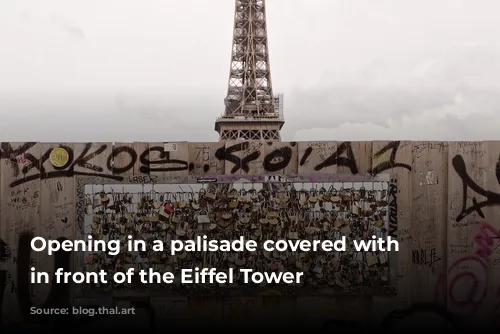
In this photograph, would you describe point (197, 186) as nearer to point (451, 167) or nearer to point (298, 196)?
point (298, 196)

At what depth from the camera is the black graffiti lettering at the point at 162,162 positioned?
7570mm

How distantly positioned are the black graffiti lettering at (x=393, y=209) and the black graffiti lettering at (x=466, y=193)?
2.66 feet

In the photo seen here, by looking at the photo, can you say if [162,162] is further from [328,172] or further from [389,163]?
[389,163]

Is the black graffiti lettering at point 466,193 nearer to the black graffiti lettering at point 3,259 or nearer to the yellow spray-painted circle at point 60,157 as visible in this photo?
the yellow spray-painted circle at point 60,157

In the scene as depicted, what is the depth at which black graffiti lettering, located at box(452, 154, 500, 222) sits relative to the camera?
7.62 metres

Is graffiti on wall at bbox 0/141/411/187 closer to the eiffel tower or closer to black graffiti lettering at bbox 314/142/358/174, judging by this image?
black graffiti lettering at bbox 314/142/358/174

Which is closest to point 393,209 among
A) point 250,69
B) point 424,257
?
point 424,257

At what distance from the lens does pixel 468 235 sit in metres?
7.64

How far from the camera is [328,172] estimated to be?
758 cm

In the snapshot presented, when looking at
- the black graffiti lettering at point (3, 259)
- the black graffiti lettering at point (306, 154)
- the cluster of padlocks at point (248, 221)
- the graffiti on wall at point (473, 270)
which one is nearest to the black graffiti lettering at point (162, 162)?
the cluster of padlocks at point (248, 221)

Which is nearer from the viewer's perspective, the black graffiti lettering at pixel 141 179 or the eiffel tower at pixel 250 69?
the black graffiti lettering at pixel 141 179

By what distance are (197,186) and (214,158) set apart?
0.43 m

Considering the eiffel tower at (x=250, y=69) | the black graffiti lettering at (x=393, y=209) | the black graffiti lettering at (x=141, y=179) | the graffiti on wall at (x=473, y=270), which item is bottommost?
the graffiti on wall at (x=473, y=270)

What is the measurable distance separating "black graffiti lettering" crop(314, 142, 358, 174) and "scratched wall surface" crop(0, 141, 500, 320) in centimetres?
1
